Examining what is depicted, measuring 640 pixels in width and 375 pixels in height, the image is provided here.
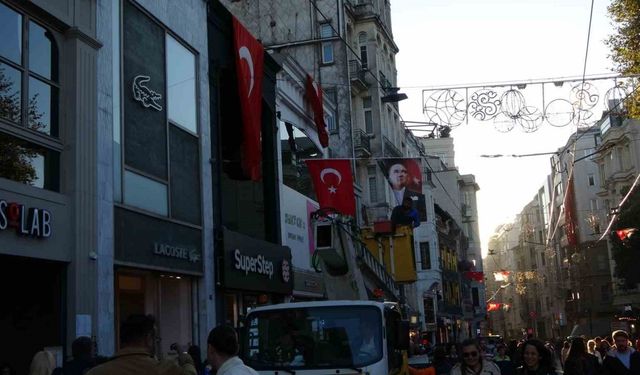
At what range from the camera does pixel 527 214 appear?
4717 inches

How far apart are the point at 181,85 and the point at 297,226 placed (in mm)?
8803

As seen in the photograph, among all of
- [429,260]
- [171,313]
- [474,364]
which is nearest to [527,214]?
[429,260]

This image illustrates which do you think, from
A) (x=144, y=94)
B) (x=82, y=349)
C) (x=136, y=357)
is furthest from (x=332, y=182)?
(x=136, y=357)

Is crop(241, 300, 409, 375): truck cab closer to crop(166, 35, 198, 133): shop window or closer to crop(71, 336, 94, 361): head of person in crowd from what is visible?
crop(71, 336, 94, 361): head of person in crowd

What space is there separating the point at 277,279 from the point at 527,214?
338ft

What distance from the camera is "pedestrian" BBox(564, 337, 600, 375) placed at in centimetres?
891

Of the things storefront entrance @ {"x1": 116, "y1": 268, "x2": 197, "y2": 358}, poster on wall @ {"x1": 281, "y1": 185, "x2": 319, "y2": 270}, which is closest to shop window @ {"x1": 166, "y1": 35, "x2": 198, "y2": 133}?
storefront entrance @ {"x1": 116, "y1": 268, "x2": 197, "y2": 358}

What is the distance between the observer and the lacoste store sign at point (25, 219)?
10.9m

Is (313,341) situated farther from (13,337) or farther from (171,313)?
→ (171,313)

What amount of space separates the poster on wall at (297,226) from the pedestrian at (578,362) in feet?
49.1

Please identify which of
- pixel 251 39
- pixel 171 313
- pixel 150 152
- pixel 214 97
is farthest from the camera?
pixel 251 39

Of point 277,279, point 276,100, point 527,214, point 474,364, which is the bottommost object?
point 474,364

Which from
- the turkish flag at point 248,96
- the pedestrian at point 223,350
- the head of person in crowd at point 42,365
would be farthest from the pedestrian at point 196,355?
the pedestrian at point 223,350

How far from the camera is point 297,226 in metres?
25.4
